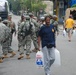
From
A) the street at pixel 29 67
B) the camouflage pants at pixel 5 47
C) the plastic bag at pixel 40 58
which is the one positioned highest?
the plastic bag at pixel 40 58

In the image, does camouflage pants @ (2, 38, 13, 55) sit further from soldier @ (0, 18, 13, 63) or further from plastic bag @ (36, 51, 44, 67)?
plastic bag @ (36, 51, 44, 67)

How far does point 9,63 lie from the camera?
13.6m

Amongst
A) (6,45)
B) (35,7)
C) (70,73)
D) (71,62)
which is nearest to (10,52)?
(6,45)

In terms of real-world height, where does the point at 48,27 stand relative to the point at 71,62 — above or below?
above

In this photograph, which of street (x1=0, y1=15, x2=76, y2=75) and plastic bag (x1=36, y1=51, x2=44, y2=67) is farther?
street (x1=0, y1=15, x2=76, y2=75)

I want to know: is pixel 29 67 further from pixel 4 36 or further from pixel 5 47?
pixel 5 47

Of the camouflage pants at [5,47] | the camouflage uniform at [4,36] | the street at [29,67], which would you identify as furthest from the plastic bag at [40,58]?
the camouflage pants at [5,47]

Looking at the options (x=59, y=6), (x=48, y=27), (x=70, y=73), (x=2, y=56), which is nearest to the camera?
(x=48, y=27)

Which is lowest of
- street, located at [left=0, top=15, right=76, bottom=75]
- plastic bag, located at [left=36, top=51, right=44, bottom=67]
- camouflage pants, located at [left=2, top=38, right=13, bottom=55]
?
street, located at [left=0, top=15, right=76, bottom=75]

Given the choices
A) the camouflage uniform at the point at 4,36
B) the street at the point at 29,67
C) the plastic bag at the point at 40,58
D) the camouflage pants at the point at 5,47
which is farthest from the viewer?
the camouflage pants at the point at 5,47

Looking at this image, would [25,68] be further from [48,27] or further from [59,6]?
[59,6]

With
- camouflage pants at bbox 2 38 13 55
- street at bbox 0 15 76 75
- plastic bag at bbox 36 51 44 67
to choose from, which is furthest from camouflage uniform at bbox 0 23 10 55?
plastic bag at bbox 36 51 44 67

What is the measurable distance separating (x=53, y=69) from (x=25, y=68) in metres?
0.94

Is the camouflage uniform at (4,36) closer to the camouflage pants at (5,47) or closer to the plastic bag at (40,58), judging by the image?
the camouflage pants at (5,47)
